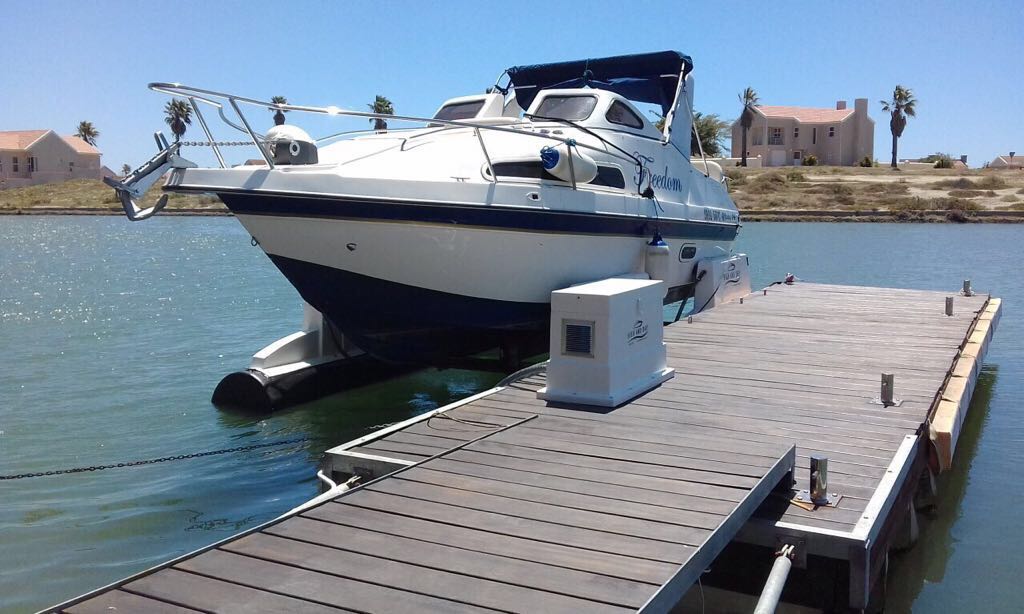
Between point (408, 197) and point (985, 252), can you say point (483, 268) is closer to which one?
point (408, 197)

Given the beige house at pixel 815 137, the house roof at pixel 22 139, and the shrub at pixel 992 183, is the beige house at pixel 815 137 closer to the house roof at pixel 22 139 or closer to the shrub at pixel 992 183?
the shrub at pixel 992 183

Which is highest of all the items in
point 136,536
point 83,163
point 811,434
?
point 83,163

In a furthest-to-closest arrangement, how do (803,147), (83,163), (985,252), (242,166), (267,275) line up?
(83,163) < (803,147) < (985,252) < (267,275) < (242,166)

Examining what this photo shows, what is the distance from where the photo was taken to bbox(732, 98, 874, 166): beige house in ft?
240

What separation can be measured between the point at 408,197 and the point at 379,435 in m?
2.44

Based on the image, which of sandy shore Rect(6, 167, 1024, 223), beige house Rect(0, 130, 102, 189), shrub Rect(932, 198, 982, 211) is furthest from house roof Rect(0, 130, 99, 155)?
shrub Rect(932, 198, 982, 211)

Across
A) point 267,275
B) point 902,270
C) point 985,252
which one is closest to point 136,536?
point 267,275

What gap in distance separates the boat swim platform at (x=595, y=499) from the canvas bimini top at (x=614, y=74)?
17.1 feet

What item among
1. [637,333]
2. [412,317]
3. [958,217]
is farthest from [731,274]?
[958,217]

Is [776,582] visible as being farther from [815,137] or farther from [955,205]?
[815,137]

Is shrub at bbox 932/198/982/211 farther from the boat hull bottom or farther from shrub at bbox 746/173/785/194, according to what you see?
the boat hull bottom

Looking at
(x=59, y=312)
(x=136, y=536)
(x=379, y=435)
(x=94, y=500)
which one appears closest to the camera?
(x=379, y=435)

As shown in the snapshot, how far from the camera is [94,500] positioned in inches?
268

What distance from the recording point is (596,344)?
5910 millimetres
